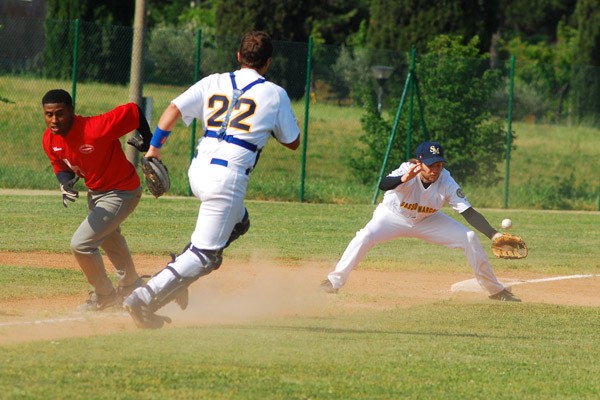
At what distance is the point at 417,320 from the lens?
923cm

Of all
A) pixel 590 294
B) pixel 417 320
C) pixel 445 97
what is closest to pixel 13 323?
pixel 417 320

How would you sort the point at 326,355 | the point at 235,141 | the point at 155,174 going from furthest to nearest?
the point at 155,174
the point at 235,141
the point at 326,355

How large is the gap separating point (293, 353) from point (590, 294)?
17.9 ft

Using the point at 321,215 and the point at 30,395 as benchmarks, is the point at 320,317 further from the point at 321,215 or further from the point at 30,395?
the point at 321,215

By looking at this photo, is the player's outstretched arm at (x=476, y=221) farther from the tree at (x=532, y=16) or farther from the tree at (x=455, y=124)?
the tree at (x=532, y=16)

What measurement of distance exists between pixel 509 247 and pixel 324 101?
46.7ft

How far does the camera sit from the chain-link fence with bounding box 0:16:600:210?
68.4 feet

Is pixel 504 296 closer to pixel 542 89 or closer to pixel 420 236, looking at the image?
pixel 420 236

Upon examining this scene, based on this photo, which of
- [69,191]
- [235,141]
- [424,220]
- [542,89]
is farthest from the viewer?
[542,89]

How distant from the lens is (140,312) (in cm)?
755

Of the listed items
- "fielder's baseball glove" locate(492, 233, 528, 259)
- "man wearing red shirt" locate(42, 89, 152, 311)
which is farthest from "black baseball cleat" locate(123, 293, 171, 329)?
"fielder's baseball glove" locate(492, 233, 528, 259)

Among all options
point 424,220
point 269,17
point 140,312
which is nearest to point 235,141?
point 140,312

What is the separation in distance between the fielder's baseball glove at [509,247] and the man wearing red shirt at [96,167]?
3422 mm

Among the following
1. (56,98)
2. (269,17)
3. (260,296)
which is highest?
(269,17)
